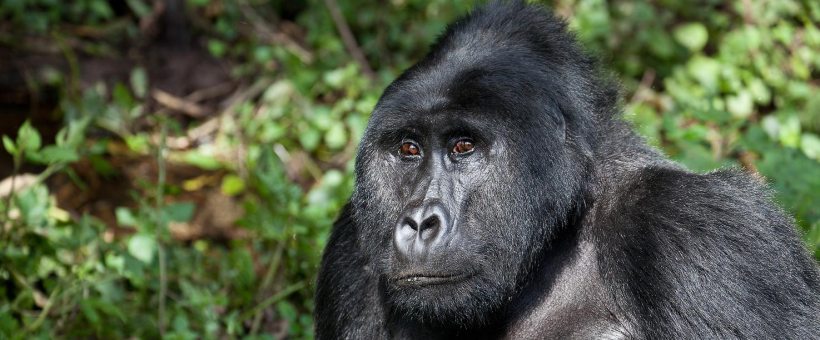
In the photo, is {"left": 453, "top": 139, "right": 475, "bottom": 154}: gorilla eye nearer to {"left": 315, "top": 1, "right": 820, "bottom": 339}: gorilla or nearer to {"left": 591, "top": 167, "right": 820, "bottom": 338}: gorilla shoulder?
{"left": 315, "top": 1, "right": 820, "bottom": 339}: gorilla

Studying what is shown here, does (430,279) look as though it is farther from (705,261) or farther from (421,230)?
(705,261)

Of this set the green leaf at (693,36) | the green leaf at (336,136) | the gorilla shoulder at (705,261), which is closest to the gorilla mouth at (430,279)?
the gorilla shoulder at (705,261)

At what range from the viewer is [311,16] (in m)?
9.91

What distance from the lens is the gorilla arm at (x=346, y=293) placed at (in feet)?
14.7

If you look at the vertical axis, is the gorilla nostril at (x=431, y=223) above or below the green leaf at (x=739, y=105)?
above

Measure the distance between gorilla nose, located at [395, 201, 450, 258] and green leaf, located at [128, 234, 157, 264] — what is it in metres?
2.12

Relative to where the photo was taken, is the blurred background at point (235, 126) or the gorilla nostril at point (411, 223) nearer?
the gorilla nostril at point (411, 223)

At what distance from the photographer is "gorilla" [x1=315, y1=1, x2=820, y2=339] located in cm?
370

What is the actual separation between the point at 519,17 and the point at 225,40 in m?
6.17

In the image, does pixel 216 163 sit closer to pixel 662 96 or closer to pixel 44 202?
pixel 44 202

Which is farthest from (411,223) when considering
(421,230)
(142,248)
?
(142,248)

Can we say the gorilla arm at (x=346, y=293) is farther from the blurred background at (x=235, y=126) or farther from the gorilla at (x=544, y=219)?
the blurred background at (x=235, y=126)

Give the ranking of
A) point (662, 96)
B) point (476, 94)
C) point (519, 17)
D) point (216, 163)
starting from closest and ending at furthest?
point (476, 94) < point (519, 17) < point (216, 163) < point (662, 96)

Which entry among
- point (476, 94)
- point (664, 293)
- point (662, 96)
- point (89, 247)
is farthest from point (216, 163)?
point (664, 293)
